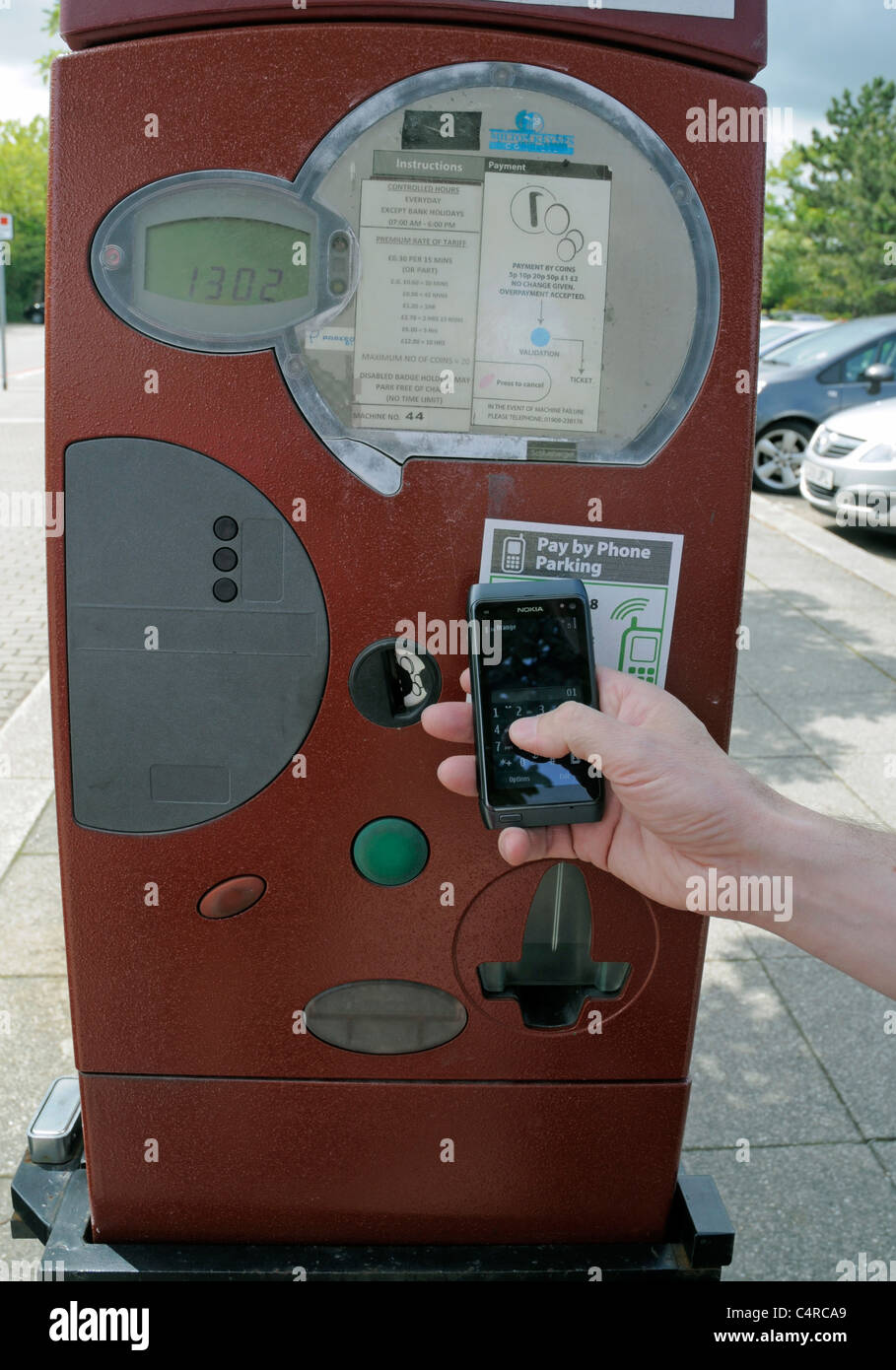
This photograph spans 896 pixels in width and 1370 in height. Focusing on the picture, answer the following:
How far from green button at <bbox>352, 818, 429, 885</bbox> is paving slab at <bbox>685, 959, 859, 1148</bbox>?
5.00 ft

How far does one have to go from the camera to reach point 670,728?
5.10 ft

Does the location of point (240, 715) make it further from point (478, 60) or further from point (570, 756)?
point (478, 60)

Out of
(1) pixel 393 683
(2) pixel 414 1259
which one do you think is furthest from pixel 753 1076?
(1) pixel 393 683

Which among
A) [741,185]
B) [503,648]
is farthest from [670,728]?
[741,185]

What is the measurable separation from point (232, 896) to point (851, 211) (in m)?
40.0

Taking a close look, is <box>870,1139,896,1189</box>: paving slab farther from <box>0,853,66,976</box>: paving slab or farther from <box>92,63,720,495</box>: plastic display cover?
<box>0,853,66,976</box>: paving slab

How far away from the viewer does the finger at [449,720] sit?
157cm

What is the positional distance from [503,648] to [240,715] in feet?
1.17

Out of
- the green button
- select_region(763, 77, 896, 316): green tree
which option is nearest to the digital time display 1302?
the green button

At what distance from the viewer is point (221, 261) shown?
1466 mm

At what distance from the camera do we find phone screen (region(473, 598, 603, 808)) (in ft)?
5.04

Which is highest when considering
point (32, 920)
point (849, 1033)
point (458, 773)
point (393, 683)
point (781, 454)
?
point (781, 454)

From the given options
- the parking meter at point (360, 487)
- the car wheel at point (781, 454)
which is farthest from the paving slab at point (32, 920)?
the car wheel at point (781, 454)

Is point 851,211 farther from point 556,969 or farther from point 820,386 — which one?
point 556,969
